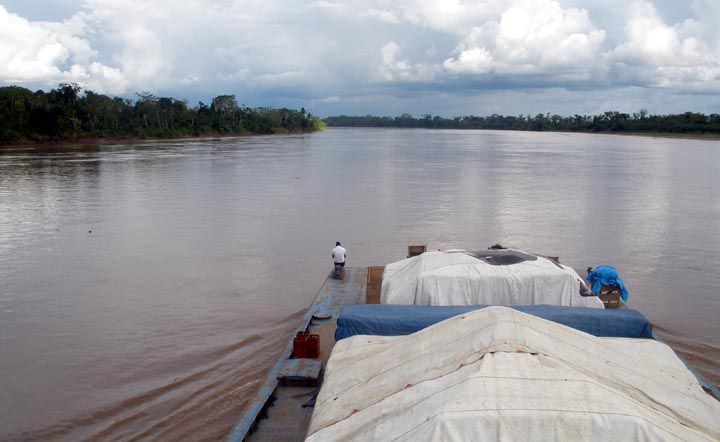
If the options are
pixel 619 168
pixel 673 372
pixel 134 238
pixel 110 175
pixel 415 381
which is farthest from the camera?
pixel 619 168

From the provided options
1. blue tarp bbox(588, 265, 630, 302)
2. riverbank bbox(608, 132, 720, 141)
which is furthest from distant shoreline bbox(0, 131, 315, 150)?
riverbank bbox(608, 132, 720, 141)

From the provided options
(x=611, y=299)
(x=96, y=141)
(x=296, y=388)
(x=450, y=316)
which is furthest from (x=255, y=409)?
(x=96, y=141)

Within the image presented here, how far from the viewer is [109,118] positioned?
7256cm

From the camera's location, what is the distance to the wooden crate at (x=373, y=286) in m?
9.17

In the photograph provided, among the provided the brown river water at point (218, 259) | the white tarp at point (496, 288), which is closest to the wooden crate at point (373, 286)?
the white tarp at point (496, 288)

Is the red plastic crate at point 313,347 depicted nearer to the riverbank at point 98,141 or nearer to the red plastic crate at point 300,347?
the red plastic crate at point 300,347

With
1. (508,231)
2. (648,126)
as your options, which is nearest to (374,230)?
(508,231)

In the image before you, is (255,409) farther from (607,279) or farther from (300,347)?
(607,279)

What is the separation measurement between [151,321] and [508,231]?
12.1m

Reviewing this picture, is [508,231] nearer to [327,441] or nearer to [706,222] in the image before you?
[706,222]

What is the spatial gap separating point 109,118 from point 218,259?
64841 millimetres

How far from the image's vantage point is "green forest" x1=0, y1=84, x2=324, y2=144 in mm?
58844

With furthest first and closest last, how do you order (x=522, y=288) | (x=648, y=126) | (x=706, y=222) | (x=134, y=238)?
(x=648, y=126) < (x=706, y=222) < (x=134, y=238) < (x=522, y=288)

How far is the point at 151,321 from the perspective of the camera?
445 inches
